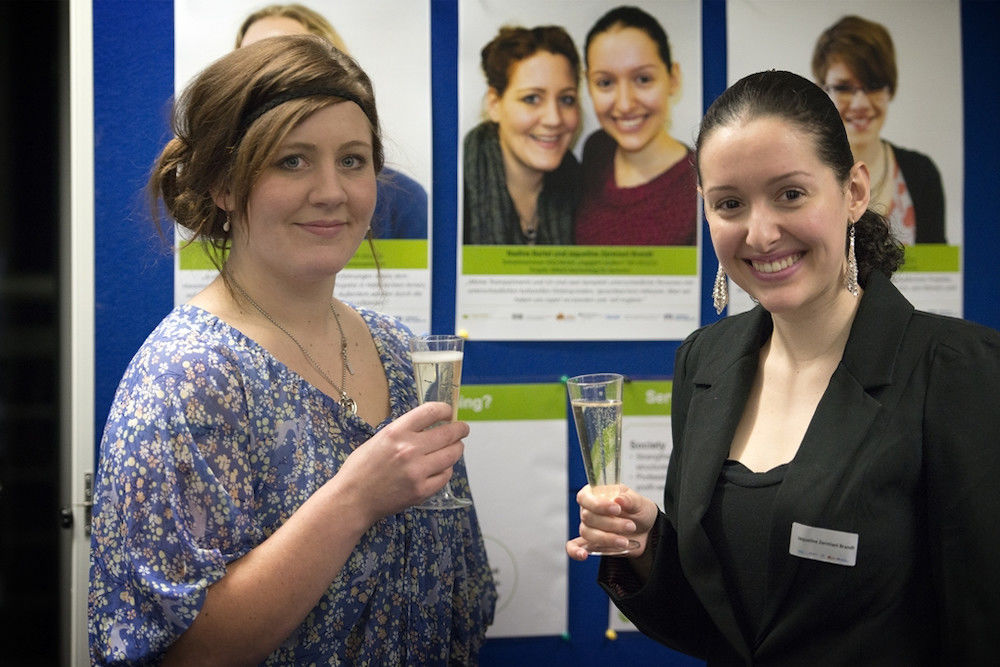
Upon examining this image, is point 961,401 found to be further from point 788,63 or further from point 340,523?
point 788,63

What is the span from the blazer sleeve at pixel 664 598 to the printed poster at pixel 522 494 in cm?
68

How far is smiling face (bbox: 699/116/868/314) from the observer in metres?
1.52

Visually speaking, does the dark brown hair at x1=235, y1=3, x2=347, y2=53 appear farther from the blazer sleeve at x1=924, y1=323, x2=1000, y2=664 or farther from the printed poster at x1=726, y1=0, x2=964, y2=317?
the blazer sleeve at x1=924, y1=323, x2=1000, y2=664

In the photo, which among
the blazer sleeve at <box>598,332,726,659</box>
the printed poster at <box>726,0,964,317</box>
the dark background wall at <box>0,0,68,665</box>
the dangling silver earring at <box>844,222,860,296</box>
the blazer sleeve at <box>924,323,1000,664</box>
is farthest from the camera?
the printed poster at <box>726,0,964,317</box>

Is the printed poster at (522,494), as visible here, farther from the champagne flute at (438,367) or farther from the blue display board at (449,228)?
the champagne flute at (438,367)

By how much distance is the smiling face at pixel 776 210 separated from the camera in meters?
1.52

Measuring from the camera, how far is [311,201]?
1.56 meters

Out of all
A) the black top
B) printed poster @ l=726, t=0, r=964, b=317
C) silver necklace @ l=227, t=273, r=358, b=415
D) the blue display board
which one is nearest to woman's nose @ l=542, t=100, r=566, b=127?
the blue display board

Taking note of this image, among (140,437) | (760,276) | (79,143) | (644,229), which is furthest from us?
(644,229)

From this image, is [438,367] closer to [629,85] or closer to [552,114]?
[552,114]

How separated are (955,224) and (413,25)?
1732 millimetres

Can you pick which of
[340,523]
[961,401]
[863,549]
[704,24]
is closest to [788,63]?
[704,24]

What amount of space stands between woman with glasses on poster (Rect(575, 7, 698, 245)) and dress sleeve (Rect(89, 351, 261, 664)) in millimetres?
1337

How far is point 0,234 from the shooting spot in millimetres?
1485
